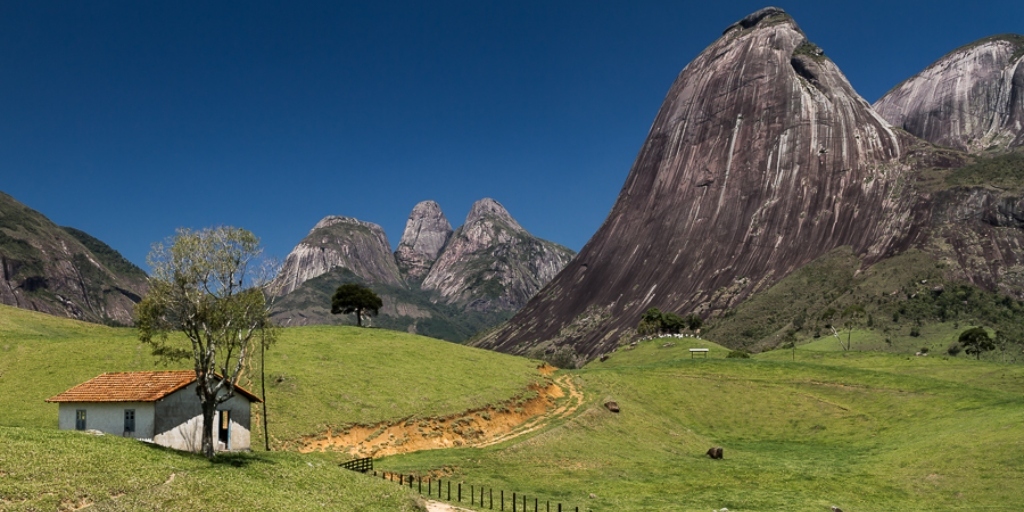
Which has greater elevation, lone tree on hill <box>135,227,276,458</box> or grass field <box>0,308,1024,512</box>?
lone tree on hill <box>135,227,276,458</box>

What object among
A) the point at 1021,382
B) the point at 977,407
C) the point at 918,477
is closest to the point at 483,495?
the point at 918,477

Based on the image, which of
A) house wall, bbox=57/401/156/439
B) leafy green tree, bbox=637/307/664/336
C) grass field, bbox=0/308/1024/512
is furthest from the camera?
leafy green tree, bbox=637/307/664/336

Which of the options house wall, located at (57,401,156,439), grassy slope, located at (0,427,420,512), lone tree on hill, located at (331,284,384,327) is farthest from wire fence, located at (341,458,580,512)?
lone tree on hill, located at (331,284,384,327)

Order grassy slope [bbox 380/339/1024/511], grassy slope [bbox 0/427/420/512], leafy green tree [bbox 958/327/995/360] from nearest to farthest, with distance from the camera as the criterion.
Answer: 1. grassy slope [bbox 0/427/420/512]
2. grassy slope [bbox 380/339/1024/511]
3. leafy green tree [bbox 958/327/995/360]

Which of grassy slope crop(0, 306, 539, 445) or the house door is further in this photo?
grassy slope crop(0, 306, 539, 445)

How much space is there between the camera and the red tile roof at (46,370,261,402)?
40688mm

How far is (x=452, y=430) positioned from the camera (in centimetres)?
5844

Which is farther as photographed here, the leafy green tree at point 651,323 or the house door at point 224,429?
the leafy green tree at point 651,323

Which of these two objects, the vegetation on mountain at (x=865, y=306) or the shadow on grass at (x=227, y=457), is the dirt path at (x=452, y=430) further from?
the vegetation on mountain at (x=865, y=306)

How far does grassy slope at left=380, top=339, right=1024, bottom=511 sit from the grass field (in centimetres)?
24

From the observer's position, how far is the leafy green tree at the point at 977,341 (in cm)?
10962

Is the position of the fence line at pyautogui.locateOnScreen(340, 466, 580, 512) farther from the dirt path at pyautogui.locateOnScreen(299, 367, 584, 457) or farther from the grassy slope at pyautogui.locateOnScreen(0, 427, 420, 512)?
the dirt path at pyautogui.locateOnScreen(299, 367, 584, 457)

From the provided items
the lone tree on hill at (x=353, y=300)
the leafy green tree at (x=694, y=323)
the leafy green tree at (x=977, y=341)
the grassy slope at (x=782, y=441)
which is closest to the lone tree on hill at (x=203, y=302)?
the grassy slope at (x=782, y=441)

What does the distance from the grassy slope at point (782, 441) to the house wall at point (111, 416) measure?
1653 centimetres
